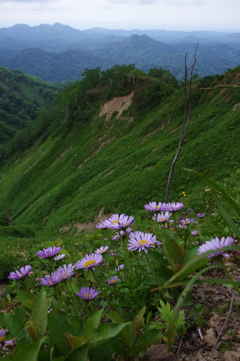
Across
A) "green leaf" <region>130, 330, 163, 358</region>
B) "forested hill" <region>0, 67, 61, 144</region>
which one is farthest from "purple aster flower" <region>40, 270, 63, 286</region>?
"forested hill" <region>0, 67, 61, 144</region>

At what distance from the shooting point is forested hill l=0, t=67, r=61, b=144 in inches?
5719

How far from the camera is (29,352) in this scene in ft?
4.75

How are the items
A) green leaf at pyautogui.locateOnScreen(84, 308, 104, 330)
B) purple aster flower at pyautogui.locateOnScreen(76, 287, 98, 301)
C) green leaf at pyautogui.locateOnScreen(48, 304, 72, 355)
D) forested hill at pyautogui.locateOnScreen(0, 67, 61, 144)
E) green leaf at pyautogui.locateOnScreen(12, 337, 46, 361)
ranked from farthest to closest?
forested hill at pyautogui.locateOnScreen(0, 67, 61, 144) < purple aster flower at pyautogui.locateOnScreen(76, 287, 98, 301) < green leaf at pyautogui.locateOnScreen(84, 308, 104, 330) < green leaf at pyautogui.locateOnScreen(48, 304, 72, 355) < green leaf at pyautogui.locateOnScreen(12, 337, 46, 361)

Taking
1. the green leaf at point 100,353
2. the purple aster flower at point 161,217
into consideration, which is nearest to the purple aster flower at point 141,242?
the purple aster flower at point 161,217

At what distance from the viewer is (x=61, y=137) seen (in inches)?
1890

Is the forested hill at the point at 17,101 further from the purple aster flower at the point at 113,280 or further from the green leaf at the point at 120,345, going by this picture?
the green leaf at the point at 120,345

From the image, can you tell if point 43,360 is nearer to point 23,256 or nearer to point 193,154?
point 23,256

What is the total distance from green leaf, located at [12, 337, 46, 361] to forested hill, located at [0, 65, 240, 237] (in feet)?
12.6

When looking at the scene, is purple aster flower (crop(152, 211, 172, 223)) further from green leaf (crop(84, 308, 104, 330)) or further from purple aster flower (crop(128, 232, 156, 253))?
green leaf (crop(84, 308, 104, 330))

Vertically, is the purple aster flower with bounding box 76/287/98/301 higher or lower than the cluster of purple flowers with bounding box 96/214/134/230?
lower

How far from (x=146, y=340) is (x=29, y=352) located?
68 centimetres

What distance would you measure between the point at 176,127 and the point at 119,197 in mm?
11043

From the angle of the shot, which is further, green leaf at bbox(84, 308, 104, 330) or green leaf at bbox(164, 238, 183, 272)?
green leaf at bbox(164, 238, 183, 272)

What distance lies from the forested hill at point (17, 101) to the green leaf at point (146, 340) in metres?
136
